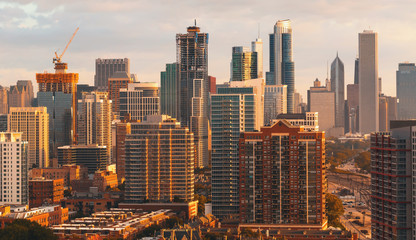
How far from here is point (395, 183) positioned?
138000 mm

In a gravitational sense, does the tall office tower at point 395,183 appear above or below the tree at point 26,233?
above

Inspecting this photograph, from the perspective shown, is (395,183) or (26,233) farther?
(26,233)

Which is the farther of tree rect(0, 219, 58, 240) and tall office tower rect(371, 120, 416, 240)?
tree rect(0, 219, 58, 240)

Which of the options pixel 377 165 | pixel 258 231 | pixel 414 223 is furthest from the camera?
pixel 258 231

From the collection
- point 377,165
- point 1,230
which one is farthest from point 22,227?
point 377,165

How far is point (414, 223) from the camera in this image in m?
136

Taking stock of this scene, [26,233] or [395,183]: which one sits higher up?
[395,183]

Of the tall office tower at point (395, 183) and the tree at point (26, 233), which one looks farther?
the tree at point (26, 233)

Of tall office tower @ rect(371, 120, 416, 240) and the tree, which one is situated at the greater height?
tall office tower @ rect(371, 120, 416, 240)

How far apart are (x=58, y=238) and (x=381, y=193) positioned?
67646 mm

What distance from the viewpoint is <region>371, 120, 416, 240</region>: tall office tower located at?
13700 centimetres

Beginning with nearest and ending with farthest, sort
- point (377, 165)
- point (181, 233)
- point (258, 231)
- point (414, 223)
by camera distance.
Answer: point (414, 223) → point (377, 165) → point (181, 233) → point (258, 231)

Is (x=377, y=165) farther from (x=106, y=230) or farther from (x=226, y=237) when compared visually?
(x=106, y=230)

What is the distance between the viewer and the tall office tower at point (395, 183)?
137 m
